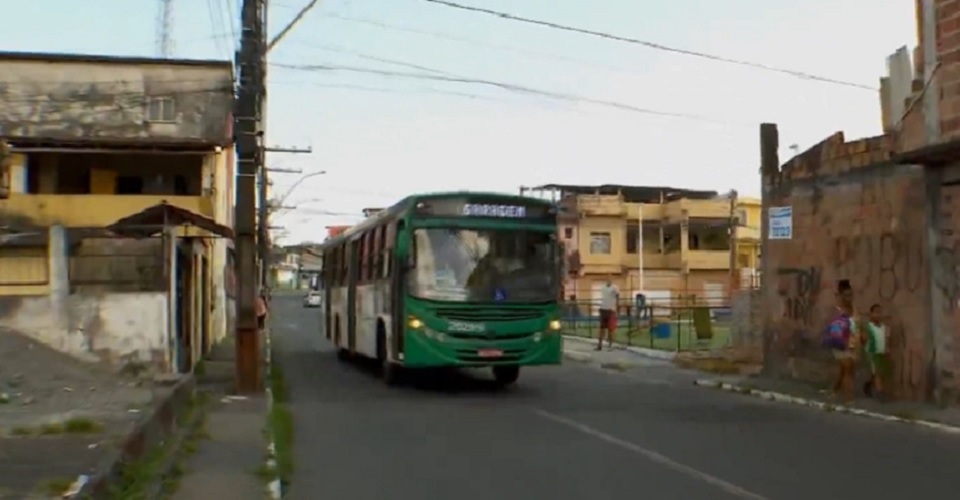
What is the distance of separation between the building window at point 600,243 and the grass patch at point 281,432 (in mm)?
47655

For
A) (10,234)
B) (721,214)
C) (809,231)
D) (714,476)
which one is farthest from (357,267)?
(721,214)

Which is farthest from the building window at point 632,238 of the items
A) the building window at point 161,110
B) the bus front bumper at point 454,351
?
the bus front bumper at point 454,351

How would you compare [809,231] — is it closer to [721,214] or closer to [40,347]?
[40,347]

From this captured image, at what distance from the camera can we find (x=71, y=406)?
17344mm

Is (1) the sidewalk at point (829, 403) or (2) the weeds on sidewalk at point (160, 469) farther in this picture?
(1) the sidewalk at point (829, 403)

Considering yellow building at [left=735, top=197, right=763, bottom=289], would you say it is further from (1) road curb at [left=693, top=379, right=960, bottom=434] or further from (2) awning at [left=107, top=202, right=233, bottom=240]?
(2) awning at [left=107, top=202, right=233, bottom=240]

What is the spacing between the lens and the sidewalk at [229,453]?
10156 millimetres

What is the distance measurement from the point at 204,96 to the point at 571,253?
28.9 metres

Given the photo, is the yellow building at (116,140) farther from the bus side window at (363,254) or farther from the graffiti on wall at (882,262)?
the graffiti on wall at (882,262)

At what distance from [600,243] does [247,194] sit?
170 feet

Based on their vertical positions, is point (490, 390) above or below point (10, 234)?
below

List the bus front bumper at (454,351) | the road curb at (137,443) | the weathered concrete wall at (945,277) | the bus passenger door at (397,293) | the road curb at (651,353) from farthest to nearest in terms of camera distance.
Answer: the road curb at (651,353) → the bus passenger door at (397,293) → the bus front bumper at (454,351) → the weathered concrete wall at (945,277) → the road curb at (137,443)

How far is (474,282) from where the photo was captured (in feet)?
62.6

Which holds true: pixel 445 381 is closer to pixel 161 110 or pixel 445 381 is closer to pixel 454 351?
pixel 454 351
